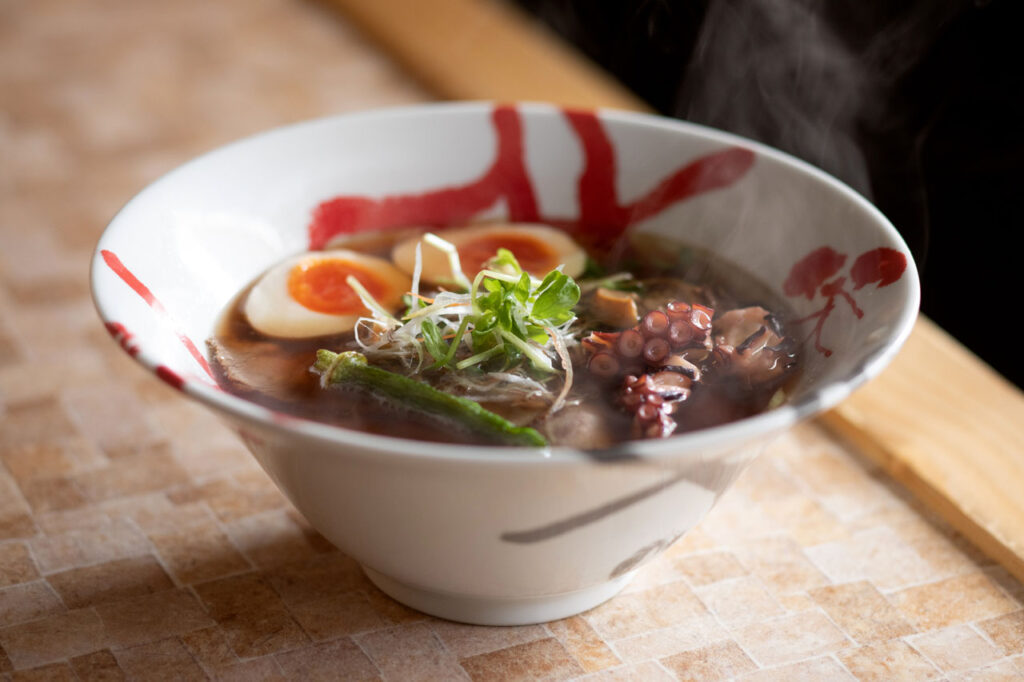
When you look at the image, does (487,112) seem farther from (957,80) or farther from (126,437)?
(957,80)

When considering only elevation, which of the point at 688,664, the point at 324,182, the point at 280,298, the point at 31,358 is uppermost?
the point at 324,182

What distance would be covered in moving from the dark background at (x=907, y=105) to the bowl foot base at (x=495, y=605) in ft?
4.21

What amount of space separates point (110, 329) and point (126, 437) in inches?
24.5

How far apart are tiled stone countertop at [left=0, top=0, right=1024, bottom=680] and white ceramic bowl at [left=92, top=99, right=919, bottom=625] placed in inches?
3.1

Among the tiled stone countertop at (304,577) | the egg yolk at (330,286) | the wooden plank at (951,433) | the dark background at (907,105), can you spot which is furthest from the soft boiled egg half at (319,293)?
the dark background at (907,105)

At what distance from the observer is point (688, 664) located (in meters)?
1.26

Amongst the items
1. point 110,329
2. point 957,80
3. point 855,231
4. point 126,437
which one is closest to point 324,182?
point 126,437

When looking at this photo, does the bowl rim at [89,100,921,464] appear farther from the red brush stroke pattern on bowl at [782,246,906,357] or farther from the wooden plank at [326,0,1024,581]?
the wooden plank at [326,0,1024,581]

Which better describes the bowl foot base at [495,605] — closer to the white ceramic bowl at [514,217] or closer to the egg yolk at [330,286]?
the white ceramic bowl at [514,217]

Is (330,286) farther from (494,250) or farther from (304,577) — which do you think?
(304,577)

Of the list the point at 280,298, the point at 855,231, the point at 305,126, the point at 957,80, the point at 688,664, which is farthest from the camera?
the point at 957,80

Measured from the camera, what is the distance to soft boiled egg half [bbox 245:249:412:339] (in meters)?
1.52

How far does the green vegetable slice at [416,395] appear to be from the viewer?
3.92ft

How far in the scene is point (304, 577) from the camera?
1.41 metres
